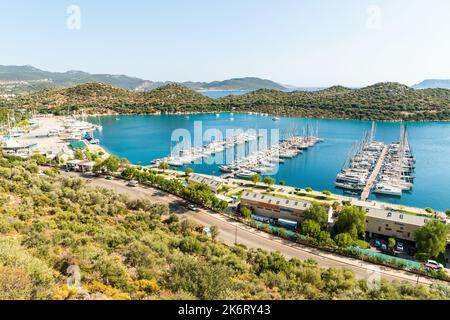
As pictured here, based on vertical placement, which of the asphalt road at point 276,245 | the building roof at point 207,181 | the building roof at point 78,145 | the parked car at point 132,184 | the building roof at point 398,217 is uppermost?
the building roof at point 78,145

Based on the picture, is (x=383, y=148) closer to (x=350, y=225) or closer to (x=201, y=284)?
(x=350, y=225)

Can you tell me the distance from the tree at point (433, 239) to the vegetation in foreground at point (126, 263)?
7.81 meters

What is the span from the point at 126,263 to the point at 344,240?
18146mm

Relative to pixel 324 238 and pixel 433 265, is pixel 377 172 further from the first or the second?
pixel 324 238

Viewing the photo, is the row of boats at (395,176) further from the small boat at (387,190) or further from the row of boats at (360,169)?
the row of boats at (360,169)

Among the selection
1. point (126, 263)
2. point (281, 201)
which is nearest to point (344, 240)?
point (281, 201)

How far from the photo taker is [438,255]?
25.0 metres

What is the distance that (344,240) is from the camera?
79.5ft

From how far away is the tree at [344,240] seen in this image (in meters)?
24.2

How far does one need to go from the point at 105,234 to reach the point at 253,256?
10733 mm

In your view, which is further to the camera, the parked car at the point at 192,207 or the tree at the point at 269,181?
the tree at the point at 269,181

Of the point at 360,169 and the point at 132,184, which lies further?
the point at 360,169

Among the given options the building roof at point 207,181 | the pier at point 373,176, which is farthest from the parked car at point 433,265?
the building roof at point 207,181
